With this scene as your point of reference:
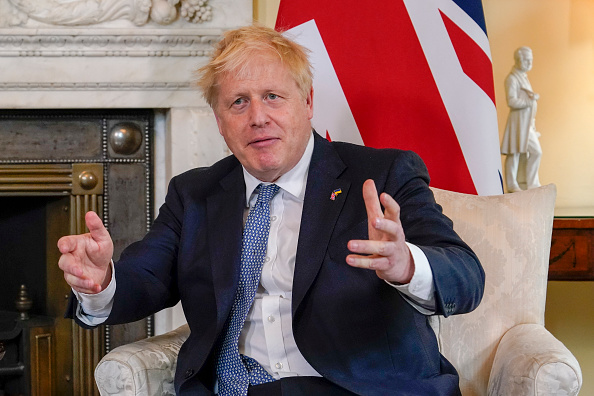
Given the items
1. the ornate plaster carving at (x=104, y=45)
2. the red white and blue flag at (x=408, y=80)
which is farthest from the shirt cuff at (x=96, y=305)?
the ornate plaster carving at (x=104, y=45)

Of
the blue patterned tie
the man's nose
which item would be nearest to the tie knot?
the blue patterned tie

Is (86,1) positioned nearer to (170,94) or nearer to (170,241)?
(170,94)

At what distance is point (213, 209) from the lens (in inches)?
60.1

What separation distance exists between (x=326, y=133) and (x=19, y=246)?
1319 mm

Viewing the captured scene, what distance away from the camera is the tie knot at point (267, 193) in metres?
1.47

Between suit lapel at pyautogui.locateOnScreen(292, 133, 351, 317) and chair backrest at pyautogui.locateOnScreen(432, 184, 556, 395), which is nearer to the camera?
suit lapel at pyautogui.locateOnScreen(292, 133, 351, 317)

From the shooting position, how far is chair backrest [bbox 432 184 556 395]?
63.2 inches

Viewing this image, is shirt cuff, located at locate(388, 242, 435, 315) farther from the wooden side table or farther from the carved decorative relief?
the carved decorative relief

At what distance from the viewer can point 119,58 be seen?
2.34 m

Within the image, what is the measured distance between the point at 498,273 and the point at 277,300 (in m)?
0.56

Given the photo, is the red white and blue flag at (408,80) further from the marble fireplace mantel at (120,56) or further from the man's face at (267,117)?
the man's face at (267,117)

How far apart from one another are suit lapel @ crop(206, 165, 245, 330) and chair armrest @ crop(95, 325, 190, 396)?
0.17 meters

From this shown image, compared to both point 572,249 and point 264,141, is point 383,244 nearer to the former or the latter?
point 264,141

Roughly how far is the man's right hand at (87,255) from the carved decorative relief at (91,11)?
1.26 metres
